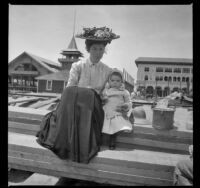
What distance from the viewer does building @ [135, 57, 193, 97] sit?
4491 cm

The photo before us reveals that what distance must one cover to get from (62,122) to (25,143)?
2.17 feet

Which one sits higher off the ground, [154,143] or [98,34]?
[98,34]

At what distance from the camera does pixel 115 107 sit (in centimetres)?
274

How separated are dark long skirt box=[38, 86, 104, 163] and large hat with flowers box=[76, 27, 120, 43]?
32.9 inches

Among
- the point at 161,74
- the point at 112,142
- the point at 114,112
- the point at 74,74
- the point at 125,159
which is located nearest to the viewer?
the point at 125,159

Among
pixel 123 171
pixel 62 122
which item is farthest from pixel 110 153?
pixel 62 122

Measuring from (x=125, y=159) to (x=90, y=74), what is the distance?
1.42 metres

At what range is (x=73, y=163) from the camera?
2.39 meters

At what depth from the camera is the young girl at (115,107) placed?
2.59 m

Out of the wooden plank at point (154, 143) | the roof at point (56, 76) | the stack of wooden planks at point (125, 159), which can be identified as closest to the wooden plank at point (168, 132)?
the stack of wooden planks at point (125, 159)

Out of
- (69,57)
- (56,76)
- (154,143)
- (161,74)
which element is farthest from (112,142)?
(161,74)

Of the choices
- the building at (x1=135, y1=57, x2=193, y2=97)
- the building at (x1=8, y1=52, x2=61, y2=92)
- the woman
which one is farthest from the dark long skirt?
the building at (x1=135, y1=57, x2=193, y2=97)

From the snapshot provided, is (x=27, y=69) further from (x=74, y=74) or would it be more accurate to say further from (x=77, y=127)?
(x=77, y=127)

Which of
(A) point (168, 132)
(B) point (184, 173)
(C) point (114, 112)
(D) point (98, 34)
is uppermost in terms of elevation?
(D) point (98, 34)
